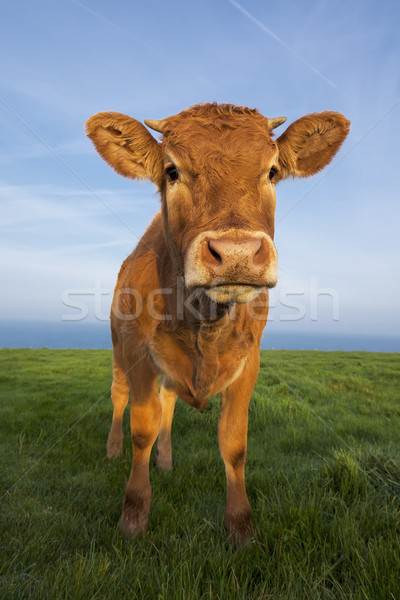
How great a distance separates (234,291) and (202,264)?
0.23 metres

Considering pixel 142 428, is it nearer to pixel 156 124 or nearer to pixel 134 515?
pixel 134 515

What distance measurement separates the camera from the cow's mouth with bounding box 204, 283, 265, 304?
2145 mm

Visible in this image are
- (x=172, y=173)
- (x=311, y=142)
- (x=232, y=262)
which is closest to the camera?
(x=232, y=262)

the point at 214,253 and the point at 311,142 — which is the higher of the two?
the point at 311,142

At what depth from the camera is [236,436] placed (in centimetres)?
306

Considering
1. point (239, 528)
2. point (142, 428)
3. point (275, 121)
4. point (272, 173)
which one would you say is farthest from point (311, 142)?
point (239, 528)

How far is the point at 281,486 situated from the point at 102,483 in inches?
60.9

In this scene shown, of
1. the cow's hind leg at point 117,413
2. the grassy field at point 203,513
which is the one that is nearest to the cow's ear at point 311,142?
the grassy field at point 203,513

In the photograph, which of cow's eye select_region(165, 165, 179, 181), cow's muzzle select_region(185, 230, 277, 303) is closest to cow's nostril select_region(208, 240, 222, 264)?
cow's muzzle select_region(185, 230, 277, 303)

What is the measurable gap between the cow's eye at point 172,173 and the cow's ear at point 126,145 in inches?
14.9

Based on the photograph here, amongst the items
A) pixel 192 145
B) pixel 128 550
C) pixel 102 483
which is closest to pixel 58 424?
pixel 102 483

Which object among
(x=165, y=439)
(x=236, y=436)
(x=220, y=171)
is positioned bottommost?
(x=165, y=439)

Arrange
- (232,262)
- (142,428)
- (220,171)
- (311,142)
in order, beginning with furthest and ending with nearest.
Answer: (311,142) → (142,428) → (220,171) → (232,262)

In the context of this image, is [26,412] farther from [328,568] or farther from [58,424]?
[328,568]
